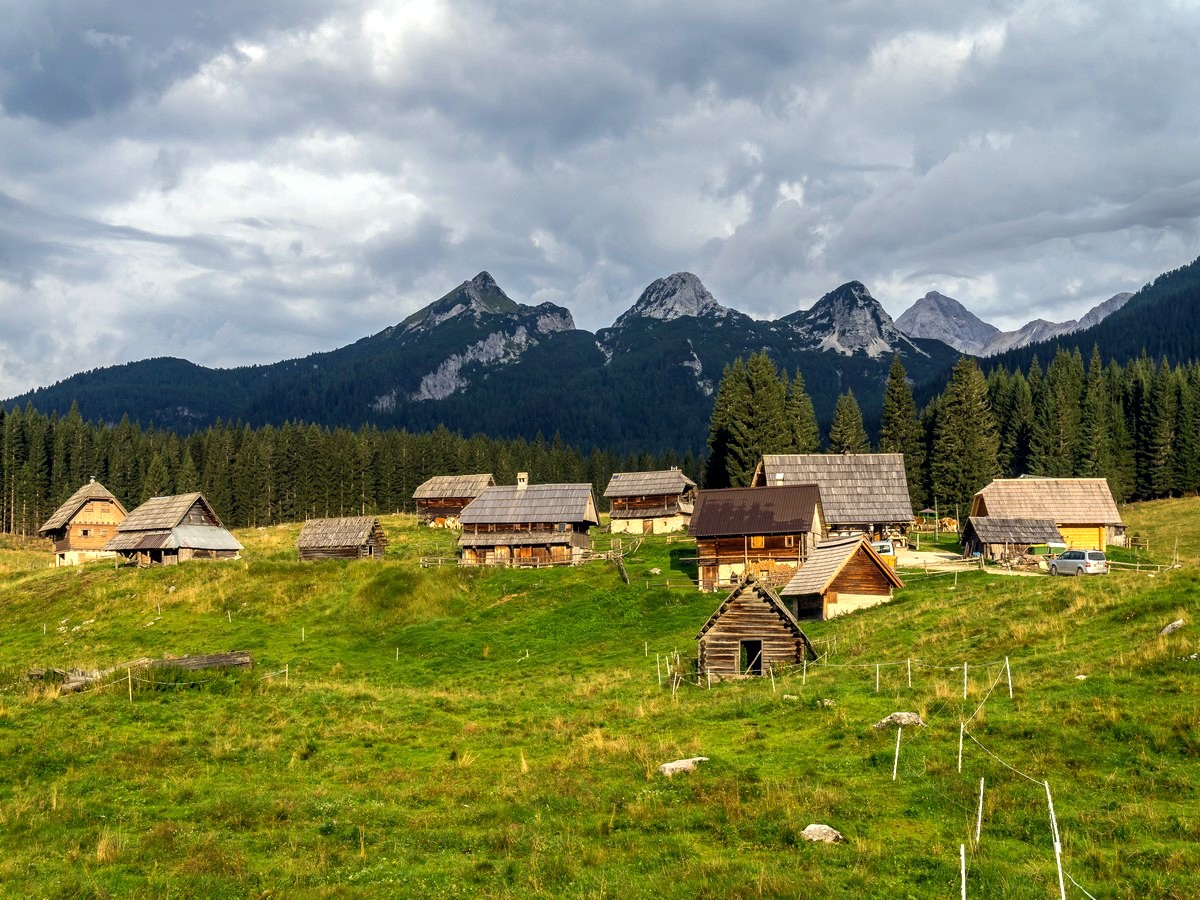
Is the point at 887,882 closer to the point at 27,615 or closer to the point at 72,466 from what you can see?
the point at 27,615

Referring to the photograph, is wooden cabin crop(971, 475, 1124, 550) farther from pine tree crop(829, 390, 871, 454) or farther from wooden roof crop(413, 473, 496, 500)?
wooden roof crop(413, 473, 496, 500)

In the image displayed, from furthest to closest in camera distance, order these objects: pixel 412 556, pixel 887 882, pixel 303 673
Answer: pixel 412 556 < pixel 303 673 < pixel 887 882

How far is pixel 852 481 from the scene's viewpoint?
238 feet

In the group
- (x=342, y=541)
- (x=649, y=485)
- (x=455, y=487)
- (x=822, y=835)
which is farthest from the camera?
(x=455, y=487)

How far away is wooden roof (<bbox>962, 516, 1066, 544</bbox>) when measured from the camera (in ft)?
207

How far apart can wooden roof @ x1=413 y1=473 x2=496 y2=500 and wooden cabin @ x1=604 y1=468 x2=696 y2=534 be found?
2298 centimetres

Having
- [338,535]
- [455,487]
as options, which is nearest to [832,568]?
[338,535]

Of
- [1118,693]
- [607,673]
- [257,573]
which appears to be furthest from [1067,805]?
[257,573]

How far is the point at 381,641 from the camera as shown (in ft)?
176

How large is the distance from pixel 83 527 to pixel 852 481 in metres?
81.5

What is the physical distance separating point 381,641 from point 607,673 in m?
19.1

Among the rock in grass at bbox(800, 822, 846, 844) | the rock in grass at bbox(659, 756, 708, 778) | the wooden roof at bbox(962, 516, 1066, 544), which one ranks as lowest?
the rock in grass at bbox(659, 756, 708, 778)

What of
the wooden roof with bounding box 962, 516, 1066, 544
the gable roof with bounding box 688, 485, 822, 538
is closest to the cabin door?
the gable roof with bounding box 688, 485, 822, 538

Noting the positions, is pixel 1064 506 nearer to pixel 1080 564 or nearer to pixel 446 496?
pixel 1080 564
